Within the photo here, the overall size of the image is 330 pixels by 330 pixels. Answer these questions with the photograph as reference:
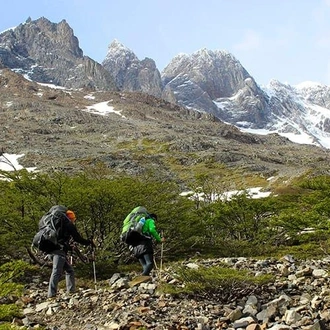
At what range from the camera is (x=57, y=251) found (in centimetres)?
1015

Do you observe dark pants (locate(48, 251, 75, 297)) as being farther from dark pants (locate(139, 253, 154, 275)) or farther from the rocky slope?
dark pants (locate(139, 253, 154, 275))

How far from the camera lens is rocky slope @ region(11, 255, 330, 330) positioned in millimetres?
7598

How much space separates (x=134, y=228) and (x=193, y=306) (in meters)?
2.70

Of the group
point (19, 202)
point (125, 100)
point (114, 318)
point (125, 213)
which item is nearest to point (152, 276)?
point (114, 318)

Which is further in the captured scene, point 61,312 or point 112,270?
point 112,270

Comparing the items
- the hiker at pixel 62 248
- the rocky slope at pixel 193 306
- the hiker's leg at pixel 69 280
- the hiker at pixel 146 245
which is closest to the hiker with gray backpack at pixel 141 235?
the hiker at pixel 146 245

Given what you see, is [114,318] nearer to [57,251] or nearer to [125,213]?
[57,251]

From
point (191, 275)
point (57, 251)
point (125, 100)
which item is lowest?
point (191, 275)

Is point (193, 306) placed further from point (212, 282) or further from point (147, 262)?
point (147, 262)

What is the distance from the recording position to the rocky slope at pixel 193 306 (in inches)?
299

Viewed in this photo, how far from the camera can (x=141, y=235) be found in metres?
10.8

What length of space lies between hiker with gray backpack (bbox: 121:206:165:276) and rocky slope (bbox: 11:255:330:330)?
23.3 inches

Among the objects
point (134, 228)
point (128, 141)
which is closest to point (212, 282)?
point (134, 228)

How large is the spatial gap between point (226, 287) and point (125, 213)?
6.72 metres
